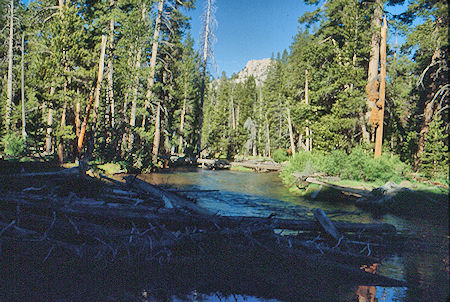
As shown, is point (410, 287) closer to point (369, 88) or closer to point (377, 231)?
point (377, 231)

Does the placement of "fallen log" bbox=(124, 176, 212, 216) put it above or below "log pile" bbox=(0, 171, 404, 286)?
above

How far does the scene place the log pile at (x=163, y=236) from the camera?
15.9 feet

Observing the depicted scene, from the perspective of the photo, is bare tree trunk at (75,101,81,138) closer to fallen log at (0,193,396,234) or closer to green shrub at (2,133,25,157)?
green shrub at (2,133,25,157)

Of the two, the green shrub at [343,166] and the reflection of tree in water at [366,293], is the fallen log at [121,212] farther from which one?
the green shrub at [343,166]

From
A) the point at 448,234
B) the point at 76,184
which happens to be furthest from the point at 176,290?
the point at 76,184

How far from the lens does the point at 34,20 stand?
74.1 ft

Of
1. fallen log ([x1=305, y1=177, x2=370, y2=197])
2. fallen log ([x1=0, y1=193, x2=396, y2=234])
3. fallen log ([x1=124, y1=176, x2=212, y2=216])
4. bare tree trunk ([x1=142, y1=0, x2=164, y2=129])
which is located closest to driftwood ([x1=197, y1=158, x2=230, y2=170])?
bare tree trunk ([x1=142, y1=0, x2=164, y2=129])

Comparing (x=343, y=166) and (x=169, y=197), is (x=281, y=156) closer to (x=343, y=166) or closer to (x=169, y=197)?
(x=343, y=166)

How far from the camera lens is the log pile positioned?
4.86 meters

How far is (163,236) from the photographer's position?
5.29 meters

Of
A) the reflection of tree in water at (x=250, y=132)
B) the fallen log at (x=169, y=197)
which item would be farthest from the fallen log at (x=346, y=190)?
the reflection of tree in water at (x=250, y=132)

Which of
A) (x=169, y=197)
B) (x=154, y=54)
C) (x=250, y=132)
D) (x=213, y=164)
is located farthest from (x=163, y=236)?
(x=250, y=132)

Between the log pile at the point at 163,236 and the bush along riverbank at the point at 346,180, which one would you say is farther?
the bush along riverbank at the point at 346,180

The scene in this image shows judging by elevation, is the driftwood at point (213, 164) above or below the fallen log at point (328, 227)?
below
